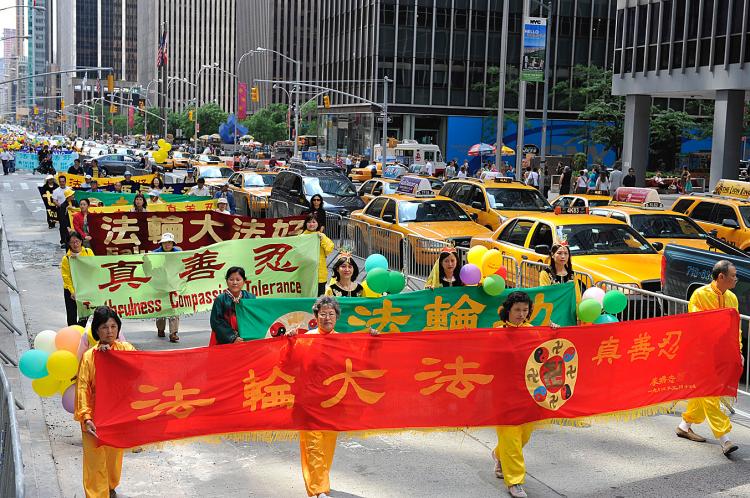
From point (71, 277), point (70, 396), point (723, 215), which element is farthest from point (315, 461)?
point (723, 215)

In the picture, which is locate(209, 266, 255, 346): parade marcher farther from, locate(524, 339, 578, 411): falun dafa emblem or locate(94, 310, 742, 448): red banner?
locate(524, 339, 578, 411): falun dafa emblem

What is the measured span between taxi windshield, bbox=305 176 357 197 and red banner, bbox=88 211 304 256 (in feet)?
29.7

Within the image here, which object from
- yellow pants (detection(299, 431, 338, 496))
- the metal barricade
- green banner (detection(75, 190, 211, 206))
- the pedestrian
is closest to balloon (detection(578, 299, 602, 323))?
yellow pants (detection(299, 431, 338, 496))

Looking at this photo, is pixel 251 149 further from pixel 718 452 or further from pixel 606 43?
pixel 718 452

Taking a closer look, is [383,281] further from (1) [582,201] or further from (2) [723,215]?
(1) [582,201]

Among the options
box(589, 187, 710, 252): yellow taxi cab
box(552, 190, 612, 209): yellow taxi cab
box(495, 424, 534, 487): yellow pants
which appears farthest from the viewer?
box(552, 190, 612, 209): yellow taxi cab

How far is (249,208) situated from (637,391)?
21708 millimetres

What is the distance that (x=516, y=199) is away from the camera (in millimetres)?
23406

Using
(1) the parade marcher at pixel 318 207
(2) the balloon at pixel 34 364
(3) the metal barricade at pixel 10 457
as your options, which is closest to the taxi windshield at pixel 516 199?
(1) the parade marcher at pixel 318 207

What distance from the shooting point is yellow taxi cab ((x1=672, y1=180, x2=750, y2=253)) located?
1891 centimetres

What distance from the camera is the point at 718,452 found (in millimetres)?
8945

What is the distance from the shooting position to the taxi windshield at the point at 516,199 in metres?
23.2

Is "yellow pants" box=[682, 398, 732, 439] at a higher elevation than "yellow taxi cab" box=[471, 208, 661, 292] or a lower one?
lower

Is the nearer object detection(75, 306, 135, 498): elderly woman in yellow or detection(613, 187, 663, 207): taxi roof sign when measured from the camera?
detection(75, 306, 135, 498): elderly woman in yellow
